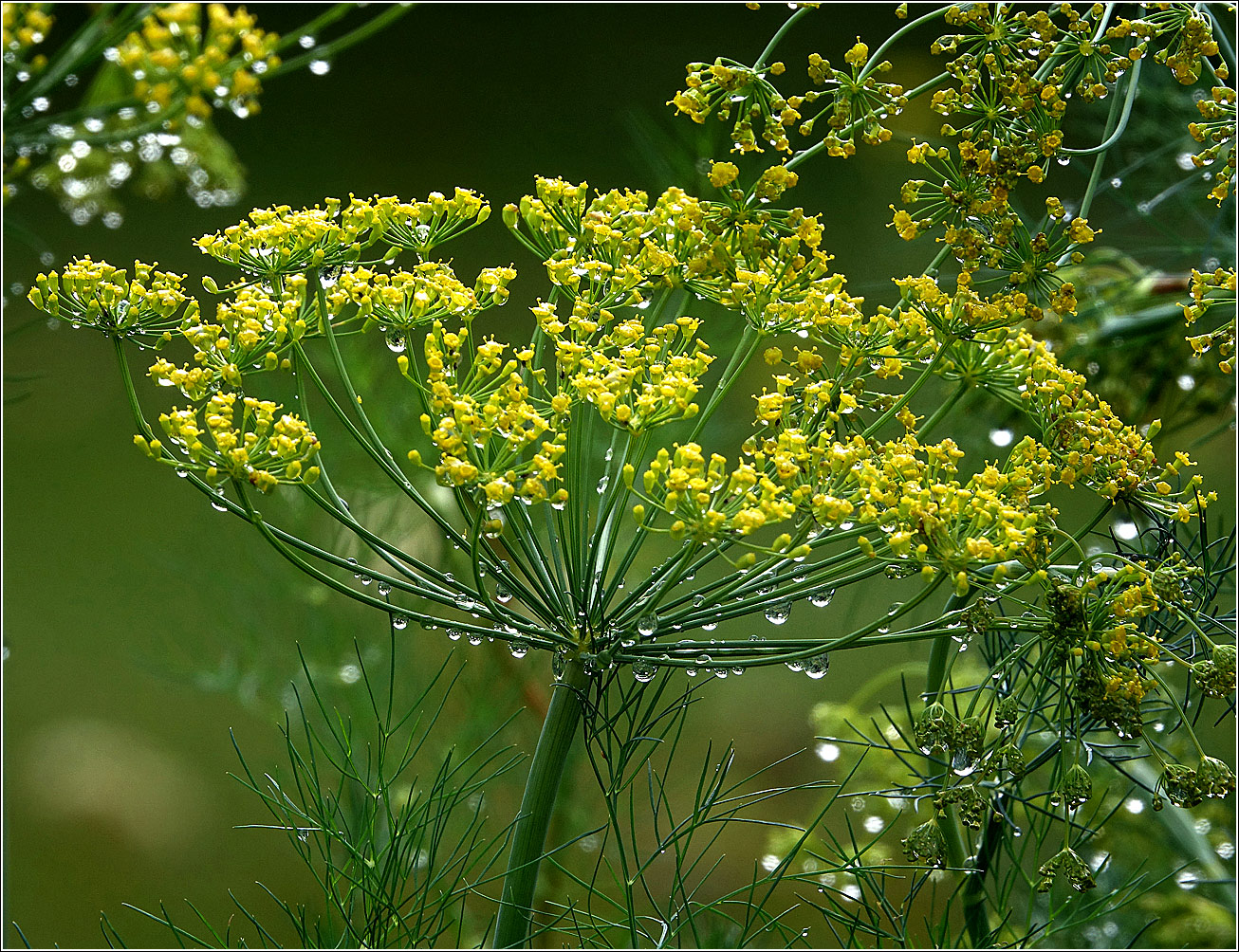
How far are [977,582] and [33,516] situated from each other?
6.14 ft

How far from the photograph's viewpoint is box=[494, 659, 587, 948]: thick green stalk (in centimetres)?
42

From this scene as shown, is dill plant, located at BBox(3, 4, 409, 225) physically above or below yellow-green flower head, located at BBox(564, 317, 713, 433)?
above

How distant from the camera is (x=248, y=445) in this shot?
368 millimetres

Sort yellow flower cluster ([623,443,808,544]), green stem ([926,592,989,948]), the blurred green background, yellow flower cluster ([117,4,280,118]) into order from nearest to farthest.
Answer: yellow flower cluster ([623,443,808,544])
green stem ([926,592,989,948])
yellow flower cluster ([117,4,280,118])
the blurred green background

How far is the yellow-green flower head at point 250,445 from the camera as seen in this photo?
1.18 feet

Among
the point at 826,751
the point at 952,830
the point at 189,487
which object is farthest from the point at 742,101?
the point at 189,487

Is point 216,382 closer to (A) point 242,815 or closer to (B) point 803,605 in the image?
(B) point 803,605

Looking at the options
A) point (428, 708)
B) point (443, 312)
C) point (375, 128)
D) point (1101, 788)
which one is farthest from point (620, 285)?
point (375, 128)

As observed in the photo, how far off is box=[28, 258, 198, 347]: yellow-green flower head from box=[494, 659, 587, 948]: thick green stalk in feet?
0.73

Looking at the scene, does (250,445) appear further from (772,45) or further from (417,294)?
(772,45)

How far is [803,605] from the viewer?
1.51 meters

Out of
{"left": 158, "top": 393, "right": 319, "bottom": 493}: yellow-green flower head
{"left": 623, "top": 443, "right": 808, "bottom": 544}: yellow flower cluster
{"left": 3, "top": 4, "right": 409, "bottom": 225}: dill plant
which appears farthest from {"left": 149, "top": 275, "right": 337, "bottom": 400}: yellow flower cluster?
{"left": 3, "top": 4, "right": 409, "bottom": 225}: dill plant

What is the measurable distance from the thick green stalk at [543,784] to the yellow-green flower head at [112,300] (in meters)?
0.22

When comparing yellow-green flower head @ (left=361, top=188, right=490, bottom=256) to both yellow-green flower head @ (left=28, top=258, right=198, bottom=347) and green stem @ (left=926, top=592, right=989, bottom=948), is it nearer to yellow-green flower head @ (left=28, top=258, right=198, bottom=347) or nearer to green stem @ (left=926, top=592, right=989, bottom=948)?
yellow-green flower head @ (left=28, top=258, right=198, bottom=347)
